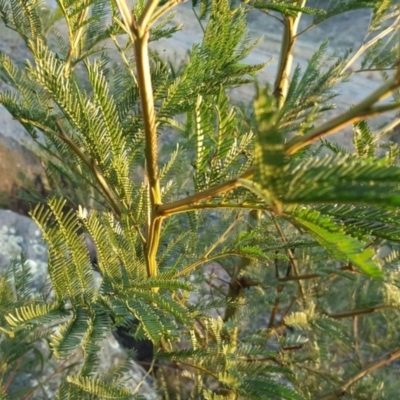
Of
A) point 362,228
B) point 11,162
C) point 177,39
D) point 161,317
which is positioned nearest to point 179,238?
point 161,317

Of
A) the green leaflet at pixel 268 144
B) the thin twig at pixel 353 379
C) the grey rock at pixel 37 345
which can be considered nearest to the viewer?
the green leaflet at pixel 268 144

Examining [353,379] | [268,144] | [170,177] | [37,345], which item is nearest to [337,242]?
[268,144]

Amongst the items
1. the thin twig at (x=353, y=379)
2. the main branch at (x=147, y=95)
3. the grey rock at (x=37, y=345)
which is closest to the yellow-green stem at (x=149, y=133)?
the main branch at (x=147, y=95)

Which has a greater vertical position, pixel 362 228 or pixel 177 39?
pixel 362 228

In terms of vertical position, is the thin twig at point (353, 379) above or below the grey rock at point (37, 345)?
above

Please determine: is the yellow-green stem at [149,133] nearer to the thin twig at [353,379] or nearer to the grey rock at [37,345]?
the thin twig at [353,379]

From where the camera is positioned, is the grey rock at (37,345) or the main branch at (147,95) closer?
the main branch at (147,95)

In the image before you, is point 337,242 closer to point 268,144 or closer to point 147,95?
point 268,144

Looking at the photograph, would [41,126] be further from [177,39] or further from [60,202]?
[177,39]

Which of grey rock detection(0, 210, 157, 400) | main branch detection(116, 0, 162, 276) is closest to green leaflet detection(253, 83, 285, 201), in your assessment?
main branch detection(116, 0, 162, 276)
